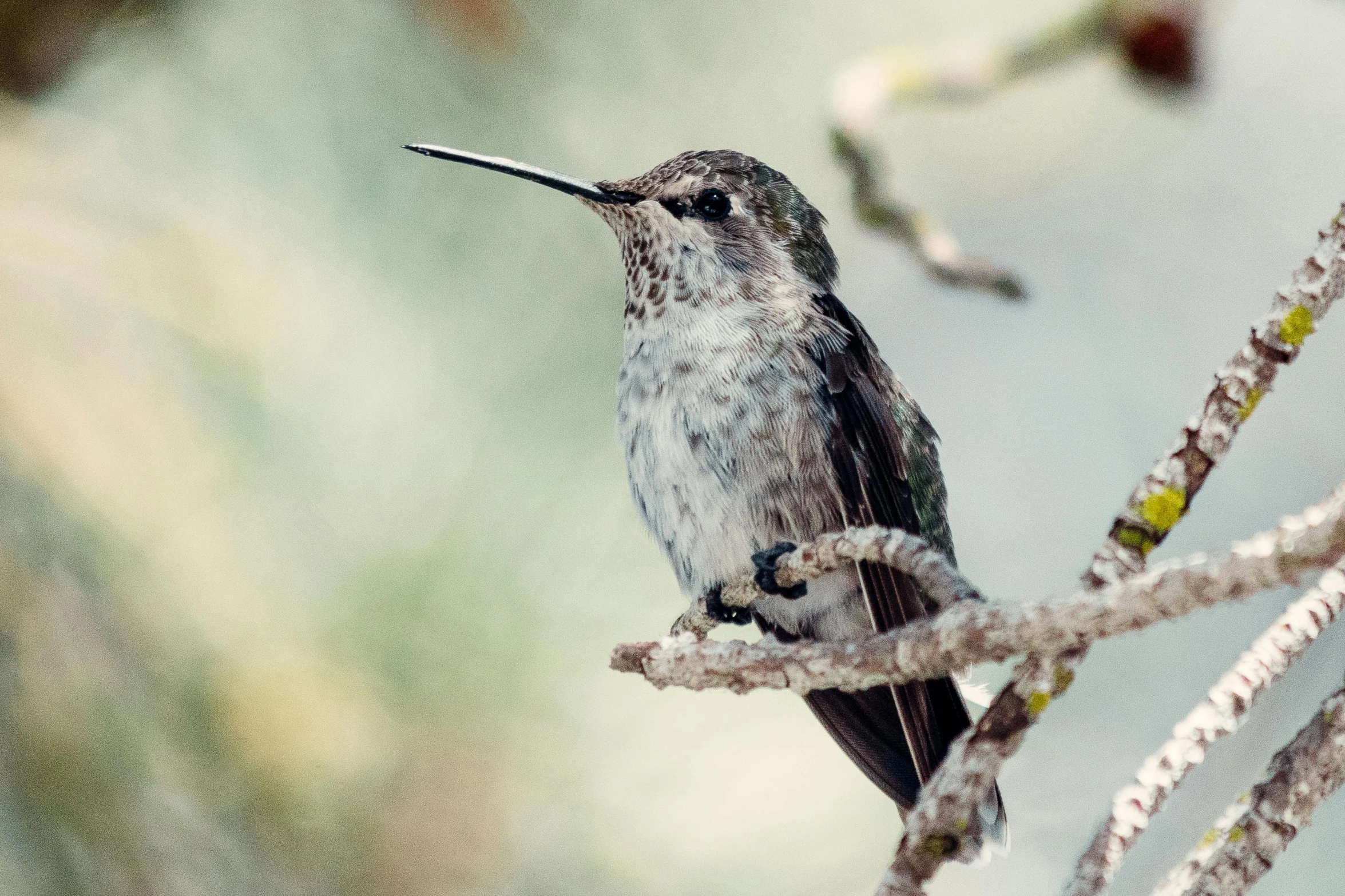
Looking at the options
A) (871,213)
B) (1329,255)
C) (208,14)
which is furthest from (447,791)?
(208,14)

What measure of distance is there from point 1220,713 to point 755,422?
0.80m

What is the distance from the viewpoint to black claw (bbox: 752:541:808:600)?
1.55 metres

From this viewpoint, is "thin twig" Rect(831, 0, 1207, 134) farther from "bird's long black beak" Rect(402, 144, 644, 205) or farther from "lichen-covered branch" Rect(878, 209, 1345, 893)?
"lichen-covered branch" Rect(878, 209, 1345, 893)

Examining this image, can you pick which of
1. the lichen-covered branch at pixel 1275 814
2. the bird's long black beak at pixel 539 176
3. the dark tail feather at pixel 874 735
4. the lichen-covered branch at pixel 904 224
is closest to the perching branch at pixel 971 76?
the lichen-covered branch at pixel 904 224

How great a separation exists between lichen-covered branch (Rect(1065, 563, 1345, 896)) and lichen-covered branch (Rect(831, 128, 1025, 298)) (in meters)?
0.81

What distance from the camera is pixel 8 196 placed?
79.8 inches

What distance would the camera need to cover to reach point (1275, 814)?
3.52ft

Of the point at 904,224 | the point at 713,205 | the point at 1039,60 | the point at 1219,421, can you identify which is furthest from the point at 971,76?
the point at 1219,421

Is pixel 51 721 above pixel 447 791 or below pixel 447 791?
above

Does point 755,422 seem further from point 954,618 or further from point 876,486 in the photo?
point 954,618

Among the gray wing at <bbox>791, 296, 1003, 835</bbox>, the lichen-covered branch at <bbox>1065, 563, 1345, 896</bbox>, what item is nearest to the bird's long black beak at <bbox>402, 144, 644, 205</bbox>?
the gray wing at <bbox>791, 296, 1003, 835</bbox>

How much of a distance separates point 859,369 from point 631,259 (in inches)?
16.5

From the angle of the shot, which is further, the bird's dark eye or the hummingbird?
the bird's dark eye

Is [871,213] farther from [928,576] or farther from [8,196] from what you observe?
[8,196]
